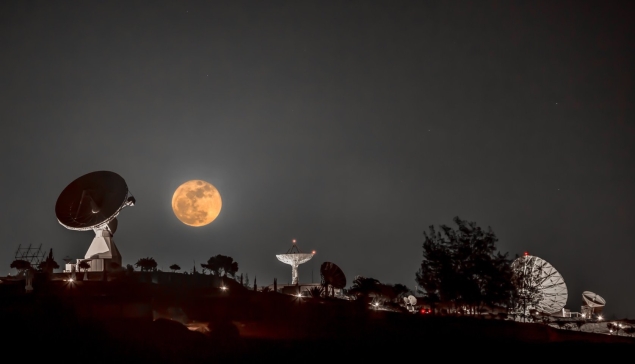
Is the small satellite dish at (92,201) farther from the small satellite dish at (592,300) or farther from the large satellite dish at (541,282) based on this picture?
the small satellite dish at (592,300)

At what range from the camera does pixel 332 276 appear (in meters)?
49.6

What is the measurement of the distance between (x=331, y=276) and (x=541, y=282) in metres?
17.9

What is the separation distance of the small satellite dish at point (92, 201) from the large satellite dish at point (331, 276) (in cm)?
1744

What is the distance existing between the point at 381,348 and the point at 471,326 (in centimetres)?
Answer: 907

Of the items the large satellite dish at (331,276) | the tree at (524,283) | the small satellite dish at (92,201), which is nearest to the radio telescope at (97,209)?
the small satellite dish at (92,201)

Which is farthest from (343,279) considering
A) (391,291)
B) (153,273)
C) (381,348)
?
(381,348)

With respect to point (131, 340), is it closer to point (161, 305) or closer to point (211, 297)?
point (161, 305)

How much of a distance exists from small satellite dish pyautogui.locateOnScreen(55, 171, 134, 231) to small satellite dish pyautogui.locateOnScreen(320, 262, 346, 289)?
1745 cm

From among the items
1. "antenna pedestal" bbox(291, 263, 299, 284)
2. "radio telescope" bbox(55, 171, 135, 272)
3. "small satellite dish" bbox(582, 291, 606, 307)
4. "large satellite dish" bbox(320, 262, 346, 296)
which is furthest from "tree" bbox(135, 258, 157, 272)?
"small satellite dish" bbox(582, 291, 606, 307)

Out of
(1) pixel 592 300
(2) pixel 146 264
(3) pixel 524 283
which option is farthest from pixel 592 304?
(2) pixel 146 264

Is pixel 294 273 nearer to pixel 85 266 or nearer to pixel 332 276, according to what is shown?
pixel 332 276

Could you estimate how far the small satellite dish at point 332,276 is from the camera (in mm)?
49219

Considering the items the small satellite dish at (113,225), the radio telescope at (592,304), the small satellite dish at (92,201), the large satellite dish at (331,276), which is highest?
the small satellite dish at (92,201)

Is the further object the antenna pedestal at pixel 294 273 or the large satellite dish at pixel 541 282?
the antenna pedestal at pixel 294 273
